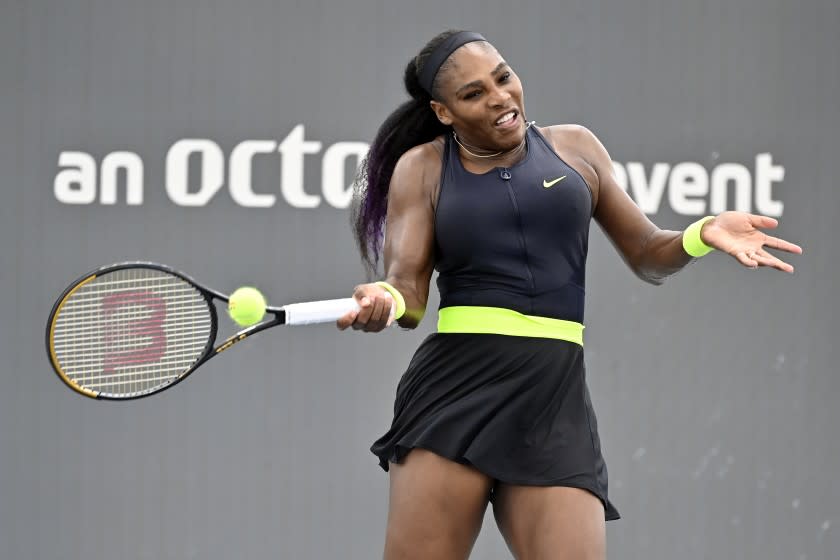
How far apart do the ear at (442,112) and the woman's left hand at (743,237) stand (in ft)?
2.08

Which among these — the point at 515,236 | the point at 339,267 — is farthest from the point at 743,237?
the point at 339,267

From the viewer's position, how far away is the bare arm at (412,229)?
2.79 m

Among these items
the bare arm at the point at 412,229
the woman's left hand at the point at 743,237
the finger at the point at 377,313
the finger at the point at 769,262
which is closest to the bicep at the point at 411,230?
the bare arm at the point at 412,229

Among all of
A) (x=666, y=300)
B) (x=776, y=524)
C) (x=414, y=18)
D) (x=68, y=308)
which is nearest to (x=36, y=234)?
(x=68, y=308)

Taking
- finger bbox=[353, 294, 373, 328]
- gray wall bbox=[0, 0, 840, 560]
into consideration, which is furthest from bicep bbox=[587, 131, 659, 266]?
gray wall bbox=[0, 0, 840, 560]

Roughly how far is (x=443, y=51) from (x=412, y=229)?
42cm

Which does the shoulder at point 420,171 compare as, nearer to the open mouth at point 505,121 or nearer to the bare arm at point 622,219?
the open mouth at point 505,121

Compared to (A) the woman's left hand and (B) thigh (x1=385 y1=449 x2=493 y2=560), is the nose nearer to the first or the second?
(A) the woman's left hand

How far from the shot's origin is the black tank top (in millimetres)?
2799

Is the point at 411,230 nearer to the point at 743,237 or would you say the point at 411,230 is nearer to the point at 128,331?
the point at 743,237

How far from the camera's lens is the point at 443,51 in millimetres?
2900

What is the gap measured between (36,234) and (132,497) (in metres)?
1.05

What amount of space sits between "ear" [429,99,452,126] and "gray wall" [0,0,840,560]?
186 centimetres

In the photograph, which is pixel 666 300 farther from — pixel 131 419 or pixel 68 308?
pixel 68 308
